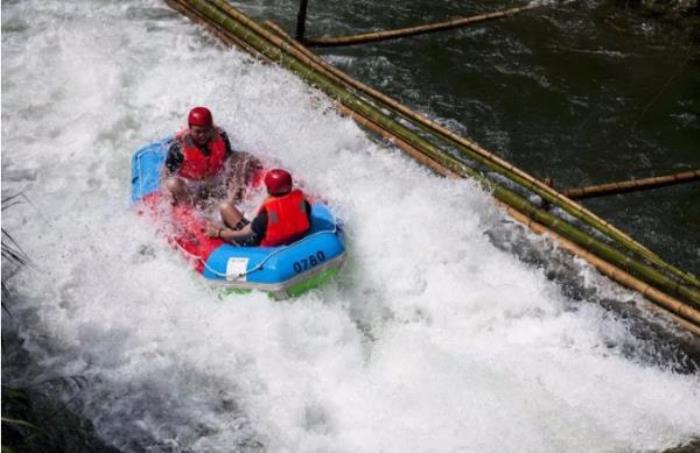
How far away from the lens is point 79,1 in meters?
12.6

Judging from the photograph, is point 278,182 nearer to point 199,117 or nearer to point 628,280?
point 199,117

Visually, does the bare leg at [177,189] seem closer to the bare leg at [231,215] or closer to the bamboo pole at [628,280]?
the bare leg at [231,215]

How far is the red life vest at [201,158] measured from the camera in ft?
25.4

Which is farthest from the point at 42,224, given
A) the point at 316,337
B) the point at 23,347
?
the point at 316,337

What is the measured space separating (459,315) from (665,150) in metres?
4.77

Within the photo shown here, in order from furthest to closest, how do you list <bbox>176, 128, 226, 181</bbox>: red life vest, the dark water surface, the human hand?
the dark water surface
<bbox>176, 128, 226, 181</bbox>: red life vest
the human hand

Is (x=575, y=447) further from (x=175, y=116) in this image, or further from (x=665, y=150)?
(x=175, y=116)

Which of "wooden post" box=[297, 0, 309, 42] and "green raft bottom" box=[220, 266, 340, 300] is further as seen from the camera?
"wooden post" box=[297, 0, 309, 42]

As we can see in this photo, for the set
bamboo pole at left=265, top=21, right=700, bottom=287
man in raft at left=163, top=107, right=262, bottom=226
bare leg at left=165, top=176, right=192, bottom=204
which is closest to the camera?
bamboo pole at left=265, top=21, right=700, bottom=287

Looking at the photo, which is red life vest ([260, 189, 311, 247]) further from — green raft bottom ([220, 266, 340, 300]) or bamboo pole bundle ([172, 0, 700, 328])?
bamboo pole bundle ([172, 0, 700, 328])

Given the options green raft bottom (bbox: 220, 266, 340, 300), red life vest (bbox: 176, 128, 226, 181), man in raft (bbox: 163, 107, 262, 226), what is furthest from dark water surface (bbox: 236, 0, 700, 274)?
green raft bottom (bbox: 220, 266, 340, 300)

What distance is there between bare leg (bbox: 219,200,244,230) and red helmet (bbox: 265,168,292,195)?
664 millimetres

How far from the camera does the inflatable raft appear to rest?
21.7 feet

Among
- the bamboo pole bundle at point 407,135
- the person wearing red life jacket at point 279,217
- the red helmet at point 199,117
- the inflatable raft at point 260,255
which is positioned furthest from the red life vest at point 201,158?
the bamboo pole bundle at point 407,135
